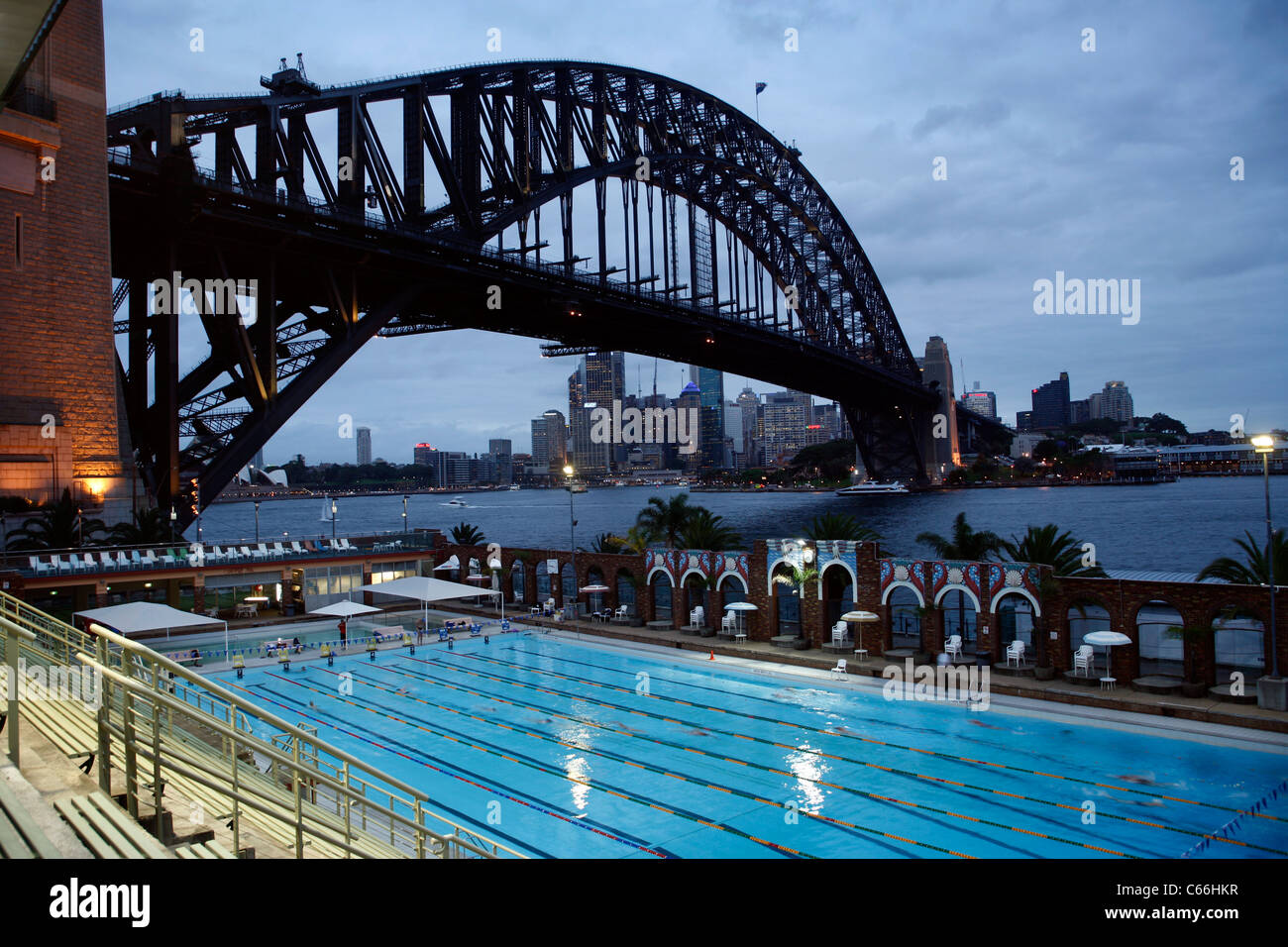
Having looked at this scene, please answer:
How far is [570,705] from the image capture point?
21.9 metres

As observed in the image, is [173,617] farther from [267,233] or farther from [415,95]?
[415,95]

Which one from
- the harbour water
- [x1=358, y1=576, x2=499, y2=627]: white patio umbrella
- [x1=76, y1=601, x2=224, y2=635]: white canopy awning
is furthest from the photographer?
the harbour water

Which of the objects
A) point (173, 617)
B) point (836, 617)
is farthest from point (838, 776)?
point (173, 617)

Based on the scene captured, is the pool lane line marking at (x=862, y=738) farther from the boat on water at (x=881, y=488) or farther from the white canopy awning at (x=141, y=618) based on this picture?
the boat on water at (x=881, y=488)

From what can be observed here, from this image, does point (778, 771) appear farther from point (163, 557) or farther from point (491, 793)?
point (163, 557)

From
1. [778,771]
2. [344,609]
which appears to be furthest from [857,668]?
[344,609]

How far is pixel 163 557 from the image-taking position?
1260 inches

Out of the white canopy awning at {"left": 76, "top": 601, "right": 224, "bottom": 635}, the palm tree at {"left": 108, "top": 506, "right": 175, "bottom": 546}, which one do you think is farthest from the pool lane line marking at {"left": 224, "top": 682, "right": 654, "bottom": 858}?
the palm tree at {"left": 108, "top": 506, "right": 175, "bottom": 546}

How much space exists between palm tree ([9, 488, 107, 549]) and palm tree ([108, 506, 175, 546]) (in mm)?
1153

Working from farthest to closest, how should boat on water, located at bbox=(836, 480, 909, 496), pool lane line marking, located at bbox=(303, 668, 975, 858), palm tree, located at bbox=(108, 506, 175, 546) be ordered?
boat on water, located at bbox=(836, 480, 909, 496) < palm tree, located at bbox=(108, 506, 175, 546) < pool lane line marking, located at bbox=(303, 668, 975, 858)

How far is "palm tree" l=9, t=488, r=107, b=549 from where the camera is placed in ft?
100

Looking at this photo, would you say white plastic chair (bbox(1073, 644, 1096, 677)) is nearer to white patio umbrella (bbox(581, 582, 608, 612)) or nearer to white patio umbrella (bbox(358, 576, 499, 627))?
white patio umbrella (bbox(581, 582, 608, 612))

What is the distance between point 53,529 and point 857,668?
2758 centimetres
